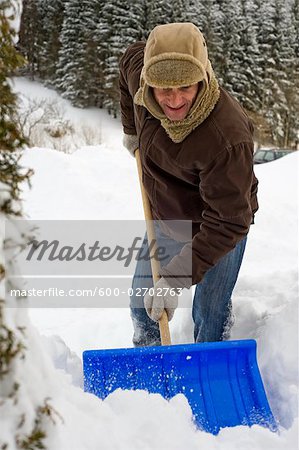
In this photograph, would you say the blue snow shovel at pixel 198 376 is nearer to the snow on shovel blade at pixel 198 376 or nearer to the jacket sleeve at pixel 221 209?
the snow on shovel blade at pixel 198 376

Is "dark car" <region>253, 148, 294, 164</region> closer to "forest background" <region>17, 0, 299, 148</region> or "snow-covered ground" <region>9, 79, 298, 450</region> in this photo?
"snow-covered ground" <region>9, 79, 298, 450</region>

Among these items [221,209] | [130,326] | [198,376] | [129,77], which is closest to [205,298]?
[198,376]

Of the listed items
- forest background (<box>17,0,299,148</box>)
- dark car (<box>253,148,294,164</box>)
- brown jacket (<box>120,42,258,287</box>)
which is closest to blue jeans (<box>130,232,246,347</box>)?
brown jacket (<box>120,42,258,287</box>)

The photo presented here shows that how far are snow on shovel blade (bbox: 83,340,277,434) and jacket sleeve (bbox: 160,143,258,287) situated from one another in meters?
0.30

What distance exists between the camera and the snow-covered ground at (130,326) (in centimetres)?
91

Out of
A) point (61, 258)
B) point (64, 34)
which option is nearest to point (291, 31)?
point (64, 34)

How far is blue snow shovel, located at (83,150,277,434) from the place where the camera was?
1.68 meters

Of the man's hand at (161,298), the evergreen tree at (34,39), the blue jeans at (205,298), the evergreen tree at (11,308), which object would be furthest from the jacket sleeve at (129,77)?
the evergreen tree at (34,39)

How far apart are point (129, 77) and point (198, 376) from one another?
56.2 inches

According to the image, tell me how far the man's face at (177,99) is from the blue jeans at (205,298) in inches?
26.3

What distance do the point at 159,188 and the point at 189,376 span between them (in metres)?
0.78

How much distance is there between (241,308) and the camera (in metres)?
2.46

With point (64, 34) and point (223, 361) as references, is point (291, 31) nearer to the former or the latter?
point (64, 34)

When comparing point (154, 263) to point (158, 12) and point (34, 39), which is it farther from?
point (34, 39)
